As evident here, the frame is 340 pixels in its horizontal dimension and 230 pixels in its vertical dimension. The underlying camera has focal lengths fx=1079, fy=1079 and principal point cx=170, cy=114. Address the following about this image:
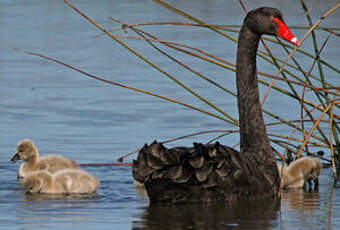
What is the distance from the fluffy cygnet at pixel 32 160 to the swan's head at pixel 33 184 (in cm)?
51

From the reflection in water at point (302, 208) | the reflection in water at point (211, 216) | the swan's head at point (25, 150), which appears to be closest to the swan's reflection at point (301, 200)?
the reflection in water at point (302, 208)

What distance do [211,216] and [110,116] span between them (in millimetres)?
3771

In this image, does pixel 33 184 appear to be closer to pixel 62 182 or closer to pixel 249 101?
pixel 62 182

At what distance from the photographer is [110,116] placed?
9.73 meters

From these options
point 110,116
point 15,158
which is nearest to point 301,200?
point 15,158

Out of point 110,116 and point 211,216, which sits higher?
point 110,116

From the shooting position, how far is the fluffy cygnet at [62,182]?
6.98 metres

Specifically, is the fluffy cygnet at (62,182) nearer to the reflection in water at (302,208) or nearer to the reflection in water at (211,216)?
the reflection in water at (211,216)

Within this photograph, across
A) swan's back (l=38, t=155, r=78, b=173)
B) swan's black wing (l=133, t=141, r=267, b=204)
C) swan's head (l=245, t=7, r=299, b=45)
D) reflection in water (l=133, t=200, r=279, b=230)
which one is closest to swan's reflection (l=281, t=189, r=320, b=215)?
reflection in water (l=133, t=200, r=279, b=230)

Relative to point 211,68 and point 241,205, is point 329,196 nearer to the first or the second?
point 241,205

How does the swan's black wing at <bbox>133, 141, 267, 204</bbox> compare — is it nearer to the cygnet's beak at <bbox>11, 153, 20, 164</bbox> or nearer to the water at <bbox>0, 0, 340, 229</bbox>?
the water at <bbox>0, 0, 340, 229</bbox>

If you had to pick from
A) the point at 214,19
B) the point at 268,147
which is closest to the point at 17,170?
the point at 268,147

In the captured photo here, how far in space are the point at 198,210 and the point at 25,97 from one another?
16.0ft

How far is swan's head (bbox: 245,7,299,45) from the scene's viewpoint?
6.73 m
